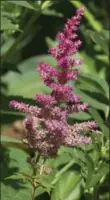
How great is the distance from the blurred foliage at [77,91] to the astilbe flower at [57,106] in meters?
0.11

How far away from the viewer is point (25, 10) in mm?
2428

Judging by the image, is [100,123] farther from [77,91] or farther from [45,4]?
[45,4]

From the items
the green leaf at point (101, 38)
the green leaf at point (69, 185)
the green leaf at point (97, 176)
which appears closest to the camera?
the green leaf at point (97, 176)

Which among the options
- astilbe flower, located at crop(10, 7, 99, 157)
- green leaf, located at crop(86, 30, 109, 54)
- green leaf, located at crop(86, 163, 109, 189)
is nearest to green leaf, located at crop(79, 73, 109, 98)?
green leaf, located at crop(86, 30, 109, 54)

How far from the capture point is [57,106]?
1.43m

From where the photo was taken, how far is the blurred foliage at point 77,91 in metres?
1.79

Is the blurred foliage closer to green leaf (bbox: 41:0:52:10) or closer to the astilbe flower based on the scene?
green leaf (bbox: 41:0:52:10)

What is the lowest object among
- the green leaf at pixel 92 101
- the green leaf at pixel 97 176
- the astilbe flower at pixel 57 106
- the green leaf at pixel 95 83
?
the green leaf at pixel 97 176

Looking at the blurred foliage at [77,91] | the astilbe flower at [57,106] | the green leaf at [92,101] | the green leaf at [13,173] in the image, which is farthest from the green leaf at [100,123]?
the astilbe flower at [57,106]

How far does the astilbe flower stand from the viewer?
1.41 meters

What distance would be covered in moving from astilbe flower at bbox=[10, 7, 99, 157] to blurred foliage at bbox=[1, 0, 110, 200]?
108 millimetres

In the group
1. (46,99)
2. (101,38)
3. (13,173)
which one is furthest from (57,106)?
(101,38)

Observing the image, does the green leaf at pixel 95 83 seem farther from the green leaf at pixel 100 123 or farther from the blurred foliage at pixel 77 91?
the green leaf at pixel 100 123

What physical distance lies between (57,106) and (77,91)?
755mm
